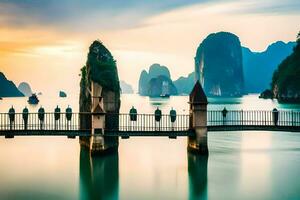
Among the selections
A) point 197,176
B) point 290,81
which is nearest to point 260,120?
point 197,176

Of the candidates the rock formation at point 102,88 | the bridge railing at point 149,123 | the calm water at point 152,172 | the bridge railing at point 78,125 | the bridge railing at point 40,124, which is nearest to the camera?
the calm water at point 152,172

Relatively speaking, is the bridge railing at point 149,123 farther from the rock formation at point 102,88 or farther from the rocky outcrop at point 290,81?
the rocky outcrop at point 290,81

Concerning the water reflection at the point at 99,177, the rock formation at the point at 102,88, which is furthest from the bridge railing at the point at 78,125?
the water reflection at the point at 99,177

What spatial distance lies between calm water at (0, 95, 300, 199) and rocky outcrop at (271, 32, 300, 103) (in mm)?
88598

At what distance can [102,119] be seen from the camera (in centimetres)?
2892

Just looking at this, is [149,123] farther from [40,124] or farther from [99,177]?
[99,177]

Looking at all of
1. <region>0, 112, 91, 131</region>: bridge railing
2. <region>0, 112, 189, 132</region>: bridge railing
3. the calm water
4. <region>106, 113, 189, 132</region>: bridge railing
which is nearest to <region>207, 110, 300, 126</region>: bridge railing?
the calm water

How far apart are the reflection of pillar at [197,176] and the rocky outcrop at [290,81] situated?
99.3m

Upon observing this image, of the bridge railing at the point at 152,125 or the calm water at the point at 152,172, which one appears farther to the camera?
the bridge railing at the point at 152,125

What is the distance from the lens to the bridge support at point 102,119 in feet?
94.3

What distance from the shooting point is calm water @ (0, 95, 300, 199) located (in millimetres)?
21953

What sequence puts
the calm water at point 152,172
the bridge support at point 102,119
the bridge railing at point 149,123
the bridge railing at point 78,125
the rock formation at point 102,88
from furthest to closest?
the bridge railing at point 149,123
the bridge railing at point 78,125
the rock formation at point 102,88
the bridge support at point 102,119
the calm water at point 152,172

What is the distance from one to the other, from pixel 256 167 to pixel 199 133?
4235 mm

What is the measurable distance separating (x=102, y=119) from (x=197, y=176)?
7346 millimetres
